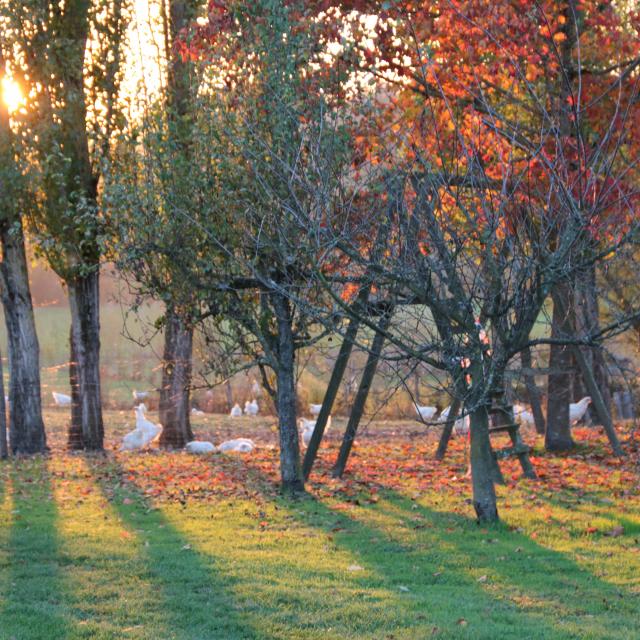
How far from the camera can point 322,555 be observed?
1039 cm

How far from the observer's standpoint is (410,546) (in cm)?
1088

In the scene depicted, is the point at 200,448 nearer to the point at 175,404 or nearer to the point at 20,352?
the point at 175,404

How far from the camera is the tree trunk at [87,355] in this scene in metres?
22.2

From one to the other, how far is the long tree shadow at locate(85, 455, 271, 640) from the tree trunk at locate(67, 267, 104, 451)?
9454 mm

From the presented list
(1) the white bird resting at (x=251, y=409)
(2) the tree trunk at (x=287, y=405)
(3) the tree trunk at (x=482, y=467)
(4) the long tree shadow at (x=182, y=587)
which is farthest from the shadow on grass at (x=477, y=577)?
(1) the white bird resting at (x=251, y=409)

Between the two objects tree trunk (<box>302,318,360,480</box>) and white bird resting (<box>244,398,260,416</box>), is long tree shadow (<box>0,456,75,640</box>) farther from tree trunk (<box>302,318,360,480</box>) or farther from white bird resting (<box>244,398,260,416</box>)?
white bird resting (<box>244,398,260,416</box>)

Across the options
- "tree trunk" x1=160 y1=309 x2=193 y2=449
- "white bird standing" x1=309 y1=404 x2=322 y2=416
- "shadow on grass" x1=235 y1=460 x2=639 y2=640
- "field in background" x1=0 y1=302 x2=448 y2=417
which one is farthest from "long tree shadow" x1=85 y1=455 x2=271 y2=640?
"white bird standing" x1=309 y1=404 x2=322 y2=416

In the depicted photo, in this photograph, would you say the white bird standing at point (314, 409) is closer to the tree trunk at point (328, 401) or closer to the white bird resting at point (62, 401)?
the white bird resting at point (62, 401)

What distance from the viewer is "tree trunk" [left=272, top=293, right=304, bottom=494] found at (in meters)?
14.5

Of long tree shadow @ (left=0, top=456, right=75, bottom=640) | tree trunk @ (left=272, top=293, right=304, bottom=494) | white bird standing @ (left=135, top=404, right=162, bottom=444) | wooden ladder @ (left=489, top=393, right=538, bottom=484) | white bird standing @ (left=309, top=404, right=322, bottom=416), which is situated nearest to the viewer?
long tree shadow @ (left=0, top=456, right=75, bottom=640)

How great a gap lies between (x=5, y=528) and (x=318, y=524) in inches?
150

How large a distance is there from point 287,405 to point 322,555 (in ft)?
14.7

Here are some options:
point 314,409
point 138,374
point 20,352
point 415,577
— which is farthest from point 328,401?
point 138,374

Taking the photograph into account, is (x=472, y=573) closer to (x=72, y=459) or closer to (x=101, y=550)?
(x=101, y=550)
